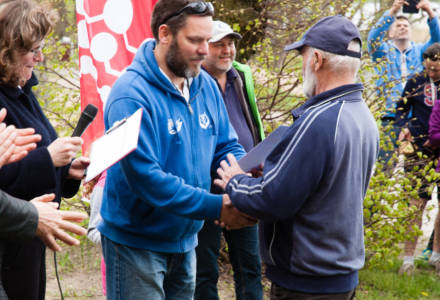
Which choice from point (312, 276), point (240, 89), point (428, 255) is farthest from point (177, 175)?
point (428, 255)

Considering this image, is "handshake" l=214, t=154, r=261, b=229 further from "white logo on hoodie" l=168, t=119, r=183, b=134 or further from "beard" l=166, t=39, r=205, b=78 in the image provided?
"beard" l=166, t=39, r=205, b=78

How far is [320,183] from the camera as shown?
253 centimetres

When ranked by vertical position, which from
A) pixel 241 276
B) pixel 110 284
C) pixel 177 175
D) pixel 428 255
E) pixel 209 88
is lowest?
pixel 428 255

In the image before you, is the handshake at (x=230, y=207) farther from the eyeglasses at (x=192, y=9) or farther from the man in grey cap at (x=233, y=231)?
the man in grey cap at (x=233, y=231)

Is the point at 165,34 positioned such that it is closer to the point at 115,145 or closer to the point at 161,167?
the point at 161,167

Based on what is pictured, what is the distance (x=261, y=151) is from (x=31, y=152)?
112cm

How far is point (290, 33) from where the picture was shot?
17.8ft

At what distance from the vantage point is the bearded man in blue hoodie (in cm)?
258

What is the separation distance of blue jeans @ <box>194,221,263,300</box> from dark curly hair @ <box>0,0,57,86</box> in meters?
1.94

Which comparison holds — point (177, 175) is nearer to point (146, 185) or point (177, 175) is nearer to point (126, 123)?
point (146, 185)

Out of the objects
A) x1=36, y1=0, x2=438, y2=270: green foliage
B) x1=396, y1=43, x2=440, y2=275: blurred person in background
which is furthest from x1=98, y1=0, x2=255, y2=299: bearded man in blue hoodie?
x1=396, y1=43, x2=440, y2=275: blurred person in background

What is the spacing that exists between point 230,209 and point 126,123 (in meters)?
0.73

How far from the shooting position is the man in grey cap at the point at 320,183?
2477 mm

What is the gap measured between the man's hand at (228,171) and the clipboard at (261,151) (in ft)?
0.13
